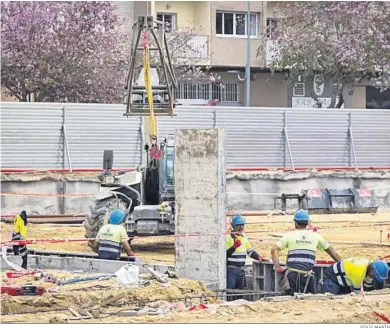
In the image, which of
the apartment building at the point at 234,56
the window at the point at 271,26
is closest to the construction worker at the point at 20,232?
the apartment building at the point at 234,56

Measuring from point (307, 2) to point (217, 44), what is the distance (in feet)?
20.2

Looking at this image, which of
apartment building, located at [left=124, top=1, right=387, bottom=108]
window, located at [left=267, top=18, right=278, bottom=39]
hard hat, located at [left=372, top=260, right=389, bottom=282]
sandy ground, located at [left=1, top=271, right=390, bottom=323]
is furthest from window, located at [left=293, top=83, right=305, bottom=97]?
hard hat, located at [left=372, top=260, right=389, bottom=282]

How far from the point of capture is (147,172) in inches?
836

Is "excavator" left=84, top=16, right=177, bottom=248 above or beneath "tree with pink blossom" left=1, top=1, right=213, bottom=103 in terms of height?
beneath

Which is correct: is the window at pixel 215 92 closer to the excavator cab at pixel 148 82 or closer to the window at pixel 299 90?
the window at pixel 299 90

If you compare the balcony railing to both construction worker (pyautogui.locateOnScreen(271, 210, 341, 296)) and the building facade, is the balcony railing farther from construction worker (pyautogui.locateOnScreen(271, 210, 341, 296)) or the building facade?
construction worker (pyautogui.locateOnScreen(271, 210, 341, 296))

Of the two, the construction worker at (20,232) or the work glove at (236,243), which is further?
the construction worker at (20,232)

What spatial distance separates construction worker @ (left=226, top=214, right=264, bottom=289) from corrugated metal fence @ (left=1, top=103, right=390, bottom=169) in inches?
612

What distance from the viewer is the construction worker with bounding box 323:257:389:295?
13.4 meters

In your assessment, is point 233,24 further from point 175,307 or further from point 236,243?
point 175,307

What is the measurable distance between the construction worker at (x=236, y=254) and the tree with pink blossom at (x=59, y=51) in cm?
2171

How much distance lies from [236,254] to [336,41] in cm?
2642

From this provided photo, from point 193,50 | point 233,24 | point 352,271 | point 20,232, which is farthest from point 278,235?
point 233,24

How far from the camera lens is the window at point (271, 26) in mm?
44297
